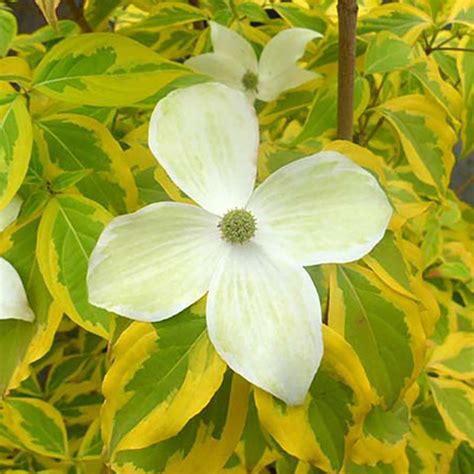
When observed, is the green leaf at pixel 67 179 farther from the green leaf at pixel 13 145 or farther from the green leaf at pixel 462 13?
the green leaf at pixel 462 13

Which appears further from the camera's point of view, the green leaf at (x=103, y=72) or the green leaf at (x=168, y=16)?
the green leaf at (x=168, y=16)

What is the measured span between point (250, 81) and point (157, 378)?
0.39 metres

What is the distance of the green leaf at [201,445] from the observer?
18.8 inches

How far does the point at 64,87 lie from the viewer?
0.49 meters

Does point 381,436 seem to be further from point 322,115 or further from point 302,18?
point 302,18

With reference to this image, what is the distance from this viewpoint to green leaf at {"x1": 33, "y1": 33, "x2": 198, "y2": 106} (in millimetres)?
482

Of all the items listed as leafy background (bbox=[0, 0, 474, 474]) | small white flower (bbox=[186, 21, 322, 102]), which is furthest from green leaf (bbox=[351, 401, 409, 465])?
small white flower (bbox=[186, 21, 322, 102])

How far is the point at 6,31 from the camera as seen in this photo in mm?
621

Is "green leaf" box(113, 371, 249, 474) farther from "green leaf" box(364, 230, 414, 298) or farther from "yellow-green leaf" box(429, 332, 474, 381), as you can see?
"yellow-green leaf" box(429, 332, 474, 381)

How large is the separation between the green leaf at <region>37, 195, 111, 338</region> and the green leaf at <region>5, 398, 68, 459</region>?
288 millimetres

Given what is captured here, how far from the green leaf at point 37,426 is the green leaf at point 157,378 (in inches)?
12.2

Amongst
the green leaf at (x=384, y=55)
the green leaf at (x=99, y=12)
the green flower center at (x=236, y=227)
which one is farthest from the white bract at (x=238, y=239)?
the green leaf at (x=99, y=12)

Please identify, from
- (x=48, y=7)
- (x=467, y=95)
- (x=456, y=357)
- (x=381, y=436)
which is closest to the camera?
(x=48, y=7)

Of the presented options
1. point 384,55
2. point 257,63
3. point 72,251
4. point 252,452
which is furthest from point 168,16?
point 252,452
